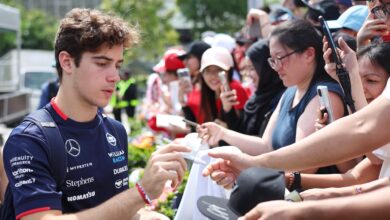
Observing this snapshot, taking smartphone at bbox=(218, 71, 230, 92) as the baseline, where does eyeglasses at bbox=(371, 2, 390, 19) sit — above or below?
above

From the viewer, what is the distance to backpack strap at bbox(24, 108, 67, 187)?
9.14 ft

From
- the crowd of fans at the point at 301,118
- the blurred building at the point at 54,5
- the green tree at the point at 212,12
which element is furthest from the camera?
the blurred building at the point at 54,5

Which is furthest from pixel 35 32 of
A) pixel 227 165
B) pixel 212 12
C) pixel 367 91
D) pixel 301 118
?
pixel 227 165

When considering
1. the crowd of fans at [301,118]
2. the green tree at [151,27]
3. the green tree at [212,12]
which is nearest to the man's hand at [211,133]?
the crowd of fans at [301,118]

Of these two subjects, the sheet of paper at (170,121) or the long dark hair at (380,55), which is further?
the sheet of paper at (170,121)

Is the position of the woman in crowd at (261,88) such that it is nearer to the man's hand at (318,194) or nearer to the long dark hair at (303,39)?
the long dark hair at (303,39)

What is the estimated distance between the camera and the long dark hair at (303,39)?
4070mm

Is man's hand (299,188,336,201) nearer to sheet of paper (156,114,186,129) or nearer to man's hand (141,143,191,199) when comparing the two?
man's hand (141,143,191,199)

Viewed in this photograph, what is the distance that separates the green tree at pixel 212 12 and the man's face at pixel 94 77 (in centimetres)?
3996

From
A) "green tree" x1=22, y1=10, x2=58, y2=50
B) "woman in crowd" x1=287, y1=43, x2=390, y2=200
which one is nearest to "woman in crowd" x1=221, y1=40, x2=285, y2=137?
"woman in crowd" x1=287, y1=43, x2=390, y2=200

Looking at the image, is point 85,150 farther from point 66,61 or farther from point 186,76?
point 186,76

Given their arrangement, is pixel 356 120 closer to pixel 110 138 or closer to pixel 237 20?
pixel 110 138

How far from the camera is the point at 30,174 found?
270cm

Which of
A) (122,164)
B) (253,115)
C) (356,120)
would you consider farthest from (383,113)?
(253,115)
